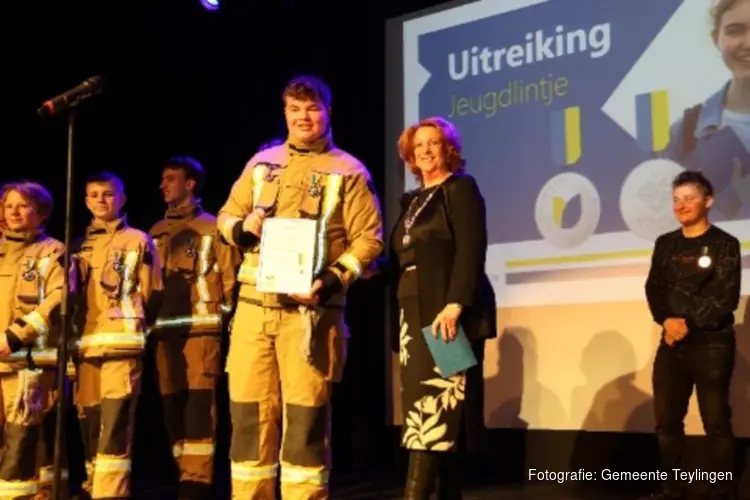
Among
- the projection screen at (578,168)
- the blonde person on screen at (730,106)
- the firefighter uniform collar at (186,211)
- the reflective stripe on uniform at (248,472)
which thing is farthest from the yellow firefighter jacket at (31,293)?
the blonde person on screen at (730,106)

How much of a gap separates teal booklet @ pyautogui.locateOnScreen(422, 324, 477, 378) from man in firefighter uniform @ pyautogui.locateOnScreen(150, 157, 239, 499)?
2139mm

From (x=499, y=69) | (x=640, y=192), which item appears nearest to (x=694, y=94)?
(x=640, y=192)

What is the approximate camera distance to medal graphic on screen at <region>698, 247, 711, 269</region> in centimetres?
445

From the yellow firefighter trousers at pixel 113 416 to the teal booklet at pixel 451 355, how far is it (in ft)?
5.74

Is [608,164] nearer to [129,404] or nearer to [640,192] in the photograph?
[640,192]

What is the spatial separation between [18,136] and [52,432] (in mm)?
2941

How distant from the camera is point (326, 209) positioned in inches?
132

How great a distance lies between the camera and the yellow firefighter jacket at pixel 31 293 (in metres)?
4.22

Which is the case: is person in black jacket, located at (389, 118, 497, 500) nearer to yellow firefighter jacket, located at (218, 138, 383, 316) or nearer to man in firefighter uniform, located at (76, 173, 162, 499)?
Answer: yellow firefighter jacket, located at (218, 138, 383, 316)

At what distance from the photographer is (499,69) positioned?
5.79 m

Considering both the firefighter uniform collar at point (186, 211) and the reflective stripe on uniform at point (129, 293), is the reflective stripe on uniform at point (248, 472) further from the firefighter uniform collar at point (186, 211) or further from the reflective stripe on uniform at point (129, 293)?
the firefighter uniform collar at point (186, 211)

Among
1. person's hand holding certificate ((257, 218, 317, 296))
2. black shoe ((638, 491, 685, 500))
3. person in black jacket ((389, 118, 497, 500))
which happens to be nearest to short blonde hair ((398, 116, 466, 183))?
person in black jacket ((389, 118, 497, 500))

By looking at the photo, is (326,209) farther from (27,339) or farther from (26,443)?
(26,443)

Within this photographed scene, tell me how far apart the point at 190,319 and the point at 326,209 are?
199 centimetres
